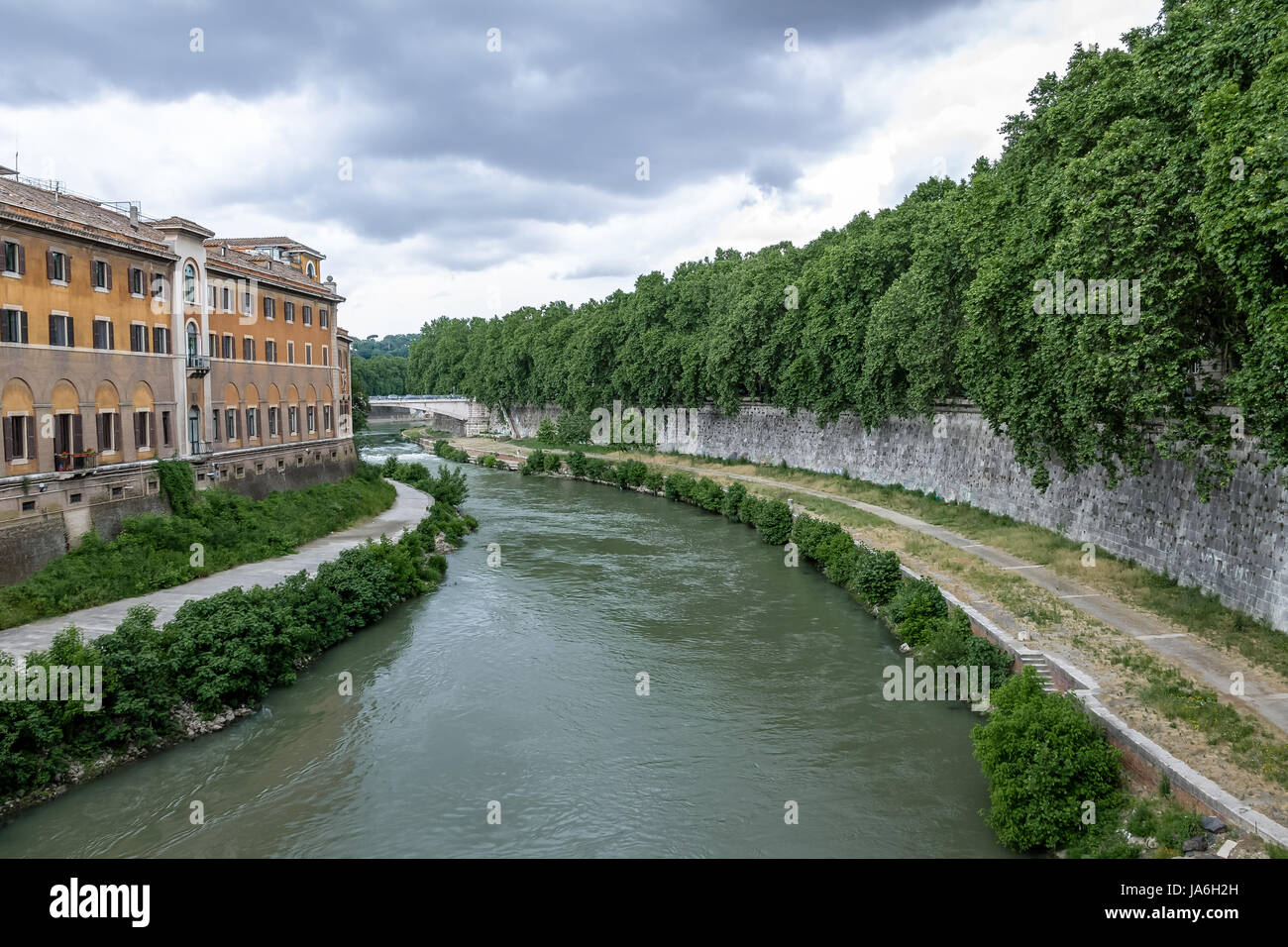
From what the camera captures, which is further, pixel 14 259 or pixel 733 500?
pixel 733 500

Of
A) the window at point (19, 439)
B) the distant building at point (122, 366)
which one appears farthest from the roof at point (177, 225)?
the window at point (19, 439)

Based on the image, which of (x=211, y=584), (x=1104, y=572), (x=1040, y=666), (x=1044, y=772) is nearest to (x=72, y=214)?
(x=211, y=584)

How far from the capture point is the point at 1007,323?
23.1 meters

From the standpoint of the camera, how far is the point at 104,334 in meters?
25.9

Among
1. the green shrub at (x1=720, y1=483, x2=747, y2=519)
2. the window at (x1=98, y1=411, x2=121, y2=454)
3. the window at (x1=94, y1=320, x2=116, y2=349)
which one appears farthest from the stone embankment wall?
the window at (x1=94, y1=320, x2=116, y2=349)

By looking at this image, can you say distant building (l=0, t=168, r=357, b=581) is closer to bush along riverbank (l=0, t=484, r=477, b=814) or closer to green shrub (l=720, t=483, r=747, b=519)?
bush along riverbank (l=0, t=484, r=477, b=814)

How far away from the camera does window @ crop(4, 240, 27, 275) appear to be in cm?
2205

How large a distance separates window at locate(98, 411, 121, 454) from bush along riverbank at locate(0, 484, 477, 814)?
8.14 meters

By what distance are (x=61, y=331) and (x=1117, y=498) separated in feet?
98.8

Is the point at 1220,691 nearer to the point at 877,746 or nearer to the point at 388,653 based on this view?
the point at 877,746

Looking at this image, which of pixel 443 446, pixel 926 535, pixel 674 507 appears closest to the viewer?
pixel 926 535

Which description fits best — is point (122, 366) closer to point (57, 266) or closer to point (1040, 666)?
point (57, 266)
